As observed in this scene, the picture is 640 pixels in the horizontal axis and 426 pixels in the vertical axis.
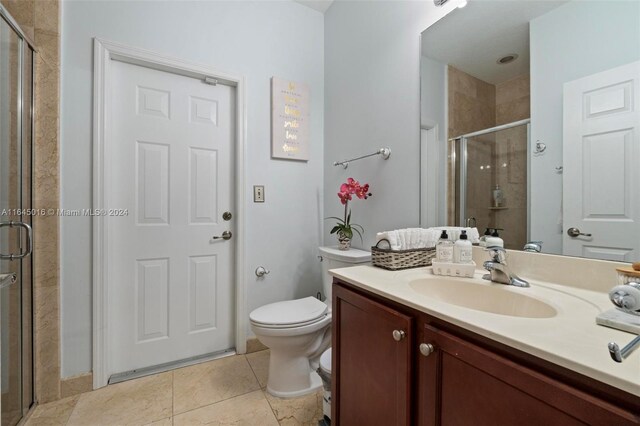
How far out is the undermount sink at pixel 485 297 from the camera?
775 millimetres

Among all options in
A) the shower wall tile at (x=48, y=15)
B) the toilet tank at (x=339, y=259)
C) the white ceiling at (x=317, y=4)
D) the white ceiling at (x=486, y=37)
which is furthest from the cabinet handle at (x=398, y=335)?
the white ceiling at (x=317, y=4)

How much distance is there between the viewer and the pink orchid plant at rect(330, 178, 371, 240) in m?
1.68

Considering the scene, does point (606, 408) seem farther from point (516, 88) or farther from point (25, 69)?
point (25, 69)

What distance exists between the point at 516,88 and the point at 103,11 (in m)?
2.11

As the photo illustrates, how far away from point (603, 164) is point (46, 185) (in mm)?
2304

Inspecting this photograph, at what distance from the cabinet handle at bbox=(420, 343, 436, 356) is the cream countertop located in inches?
2.9

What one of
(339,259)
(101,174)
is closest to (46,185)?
(101,174)

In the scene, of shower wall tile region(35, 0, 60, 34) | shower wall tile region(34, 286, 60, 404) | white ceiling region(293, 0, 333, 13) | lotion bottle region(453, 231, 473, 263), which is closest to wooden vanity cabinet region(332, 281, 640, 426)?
lotion bottle region(453, 231, 473, 263)

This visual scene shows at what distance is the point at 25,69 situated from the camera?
4.33ft

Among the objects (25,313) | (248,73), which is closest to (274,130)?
(248,73)

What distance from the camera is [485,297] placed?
898mm

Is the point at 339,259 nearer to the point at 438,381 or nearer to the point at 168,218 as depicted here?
the point at 438,381

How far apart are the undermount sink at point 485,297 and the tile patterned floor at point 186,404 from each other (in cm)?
89

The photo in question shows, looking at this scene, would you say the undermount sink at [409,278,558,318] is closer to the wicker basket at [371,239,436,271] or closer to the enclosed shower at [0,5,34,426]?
the wicker basket at [371,239,436,271]
